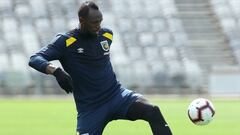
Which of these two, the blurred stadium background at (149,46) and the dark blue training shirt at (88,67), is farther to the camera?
the blurred stadium background at (149,46)

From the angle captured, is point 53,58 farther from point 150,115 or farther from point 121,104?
point 150,115

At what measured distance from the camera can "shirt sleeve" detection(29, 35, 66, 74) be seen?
7.23 metres

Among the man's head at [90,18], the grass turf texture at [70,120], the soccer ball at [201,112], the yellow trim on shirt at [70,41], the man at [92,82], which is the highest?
the man's head at [90,18]

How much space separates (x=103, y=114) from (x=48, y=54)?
33.9 inches

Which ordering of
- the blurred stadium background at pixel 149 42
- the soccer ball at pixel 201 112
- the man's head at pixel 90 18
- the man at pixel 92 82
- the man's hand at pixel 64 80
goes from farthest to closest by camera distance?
the blurred stadium background at pixel 149 42 → the soccer ball at pixel 201 112 → the man at pixel 92 82 → the man's head at pixel 90 18 → the man's hand at pixel 64 80

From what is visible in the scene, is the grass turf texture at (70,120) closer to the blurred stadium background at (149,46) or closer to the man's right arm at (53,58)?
the blurred stadium background at (149,46)

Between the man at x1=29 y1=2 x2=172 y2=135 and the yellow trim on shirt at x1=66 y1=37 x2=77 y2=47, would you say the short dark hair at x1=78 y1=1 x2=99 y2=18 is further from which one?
the yellow trim on shirt at x1=66 y1=37 x2=77 y2=47

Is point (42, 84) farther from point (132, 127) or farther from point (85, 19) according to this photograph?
point (85, 19)

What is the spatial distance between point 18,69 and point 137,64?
4.33 m

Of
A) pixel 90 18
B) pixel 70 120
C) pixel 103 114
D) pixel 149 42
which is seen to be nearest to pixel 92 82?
pixel 103 114

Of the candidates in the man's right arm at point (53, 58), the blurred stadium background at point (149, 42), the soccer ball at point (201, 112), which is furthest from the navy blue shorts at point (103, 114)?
the blurred stadium background at point (149, 42)

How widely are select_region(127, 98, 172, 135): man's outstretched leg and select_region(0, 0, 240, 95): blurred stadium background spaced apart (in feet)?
56.2

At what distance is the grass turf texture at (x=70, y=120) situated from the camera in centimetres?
1321

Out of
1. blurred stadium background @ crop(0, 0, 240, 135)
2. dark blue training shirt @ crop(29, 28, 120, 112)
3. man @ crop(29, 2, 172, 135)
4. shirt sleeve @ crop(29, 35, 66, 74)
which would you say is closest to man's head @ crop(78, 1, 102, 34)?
man @ crop(29, 2, 172, 135)
